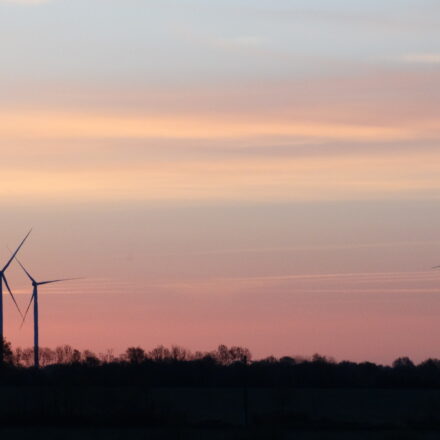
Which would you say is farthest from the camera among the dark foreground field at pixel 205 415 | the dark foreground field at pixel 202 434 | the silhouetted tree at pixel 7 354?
the silhouetted tree at pixel 7 354

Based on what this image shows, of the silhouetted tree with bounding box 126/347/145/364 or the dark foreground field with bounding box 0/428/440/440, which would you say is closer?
the dark foreground field with bounding box 0/428/440/440

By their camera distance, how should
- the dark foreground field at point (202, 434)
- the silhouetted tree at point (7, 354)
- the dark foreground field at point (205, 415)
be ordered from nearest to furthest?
the dark foreground field at point (202, 434), the dark foreground field at point (205, 415), the silhouetted tree at point (7, 354)

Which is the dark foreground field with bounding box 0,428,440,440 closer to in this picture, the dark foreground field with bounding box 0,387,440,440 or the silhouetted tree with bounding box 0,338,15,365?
the dark foreground field with bounding box 0,387,440,440

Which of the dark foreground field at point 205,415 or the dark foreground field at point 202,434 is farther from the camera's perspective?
the dark foreground field at point 205,415

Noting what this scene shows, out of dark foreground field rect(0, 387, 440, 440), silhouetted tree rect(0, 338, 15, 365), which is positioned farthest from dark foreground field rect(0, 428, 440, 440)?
silhouetted tree rect(0, 338, 15, 365)

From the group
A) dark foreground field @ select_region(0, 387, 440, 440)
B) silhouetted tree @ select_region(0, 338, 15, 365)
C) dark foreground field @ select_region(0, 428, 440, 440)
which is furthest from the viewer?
silhouetted tree @ select_region(0, 338, 15, 365)

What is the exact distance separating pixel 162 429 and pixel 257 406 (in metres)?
22.8

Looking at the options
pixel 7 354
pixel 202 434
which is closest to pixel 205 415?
pixel 202 434

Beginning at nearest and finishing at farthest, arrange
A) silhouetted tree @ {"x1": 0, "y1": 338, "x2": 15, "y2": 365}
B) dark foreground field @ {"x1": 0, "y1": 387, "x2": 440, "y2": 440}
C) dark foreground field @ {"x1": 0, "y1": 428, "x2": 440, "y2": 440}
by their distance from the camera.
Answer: dark foreground field @ {"x1": 0, "y1": 428, "x2": 440, "y2": 440} < dark foreground field @ {"x1": 0, "y1": 387, "x2": 440, "y2": 440} < silhouetted tree @ {"x1": 0, "y1": 338, "x2": 15, "y2": 365}

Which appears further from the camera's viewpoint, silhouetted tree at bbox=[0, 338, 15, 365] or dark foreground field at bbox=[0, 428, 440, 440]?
silhouetted tree at bbox=[0, 338, 15, 365]

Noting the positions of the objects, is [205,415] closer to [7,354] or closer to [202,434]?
[202,434]

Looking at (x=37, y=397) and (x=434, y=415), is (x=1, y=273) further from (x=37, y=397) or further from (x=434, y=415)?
(x=434, y=415)

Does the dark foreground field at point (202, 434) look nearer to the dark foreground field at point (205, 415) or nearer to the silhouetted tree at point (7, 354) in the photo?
the dark foreground field at point (205, 415)

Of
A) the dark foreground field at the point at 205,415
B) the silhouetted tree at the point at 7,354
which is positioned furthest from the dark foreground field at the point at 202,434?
the silhouetted tree at the point at 7,354
